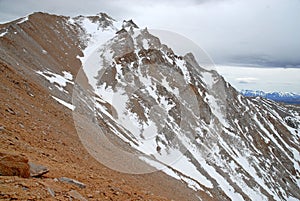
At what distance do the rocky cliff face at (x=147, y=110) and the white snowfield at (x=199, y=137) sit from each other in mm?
347

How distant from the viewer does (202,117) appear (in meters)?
103

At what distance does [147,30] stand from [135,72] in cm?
3535

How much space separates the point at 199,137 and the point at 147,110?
22.9m

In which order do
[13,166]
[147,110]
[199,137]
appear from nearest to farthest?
[13,166] → [147,110] → [199,137]

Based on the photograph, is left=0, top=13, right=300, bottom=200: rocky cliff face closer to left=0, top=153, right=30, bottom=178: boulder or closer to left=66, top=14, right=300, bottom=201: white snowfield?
left=66, top=14, right=300, bottom=201: white snowfield

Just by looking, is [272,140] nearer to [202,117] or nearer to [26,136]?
[202,117]

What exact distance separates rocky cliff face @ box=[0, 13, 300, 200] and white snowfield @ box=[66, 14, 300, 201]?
1.14 feet

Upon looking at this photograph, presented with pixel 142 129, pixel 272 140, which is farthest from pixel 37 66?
pixel 272 140

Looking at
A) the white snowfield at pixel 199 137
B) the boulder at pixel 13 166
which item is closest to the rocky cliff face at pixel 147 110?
the white snowfield at pixel 199 137

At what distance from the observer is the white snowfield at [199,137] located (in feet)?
200

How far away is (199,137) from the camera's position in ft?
290

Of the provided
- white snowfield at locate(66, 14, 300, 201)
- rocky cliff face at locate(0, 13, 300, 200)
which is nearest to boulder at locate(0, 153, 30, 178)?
rocky cliff face at locate(0, 13, 300, 200)

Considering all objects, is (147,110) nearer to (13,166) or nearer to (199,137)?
(199,137)

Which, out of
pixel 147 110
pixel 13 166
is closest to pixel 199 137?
pixel 147 110
